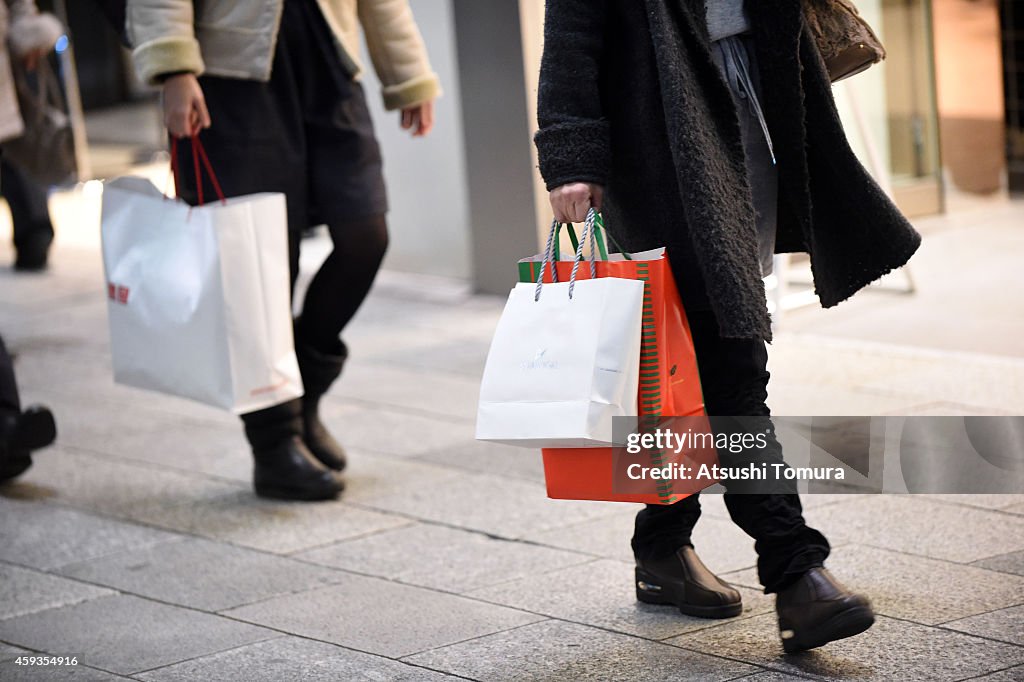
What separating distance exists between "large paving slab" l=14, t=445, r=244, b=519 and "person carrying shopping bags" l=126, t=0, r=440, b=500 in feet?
0.81

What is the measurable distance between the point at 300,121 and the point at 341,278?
0.45 meters

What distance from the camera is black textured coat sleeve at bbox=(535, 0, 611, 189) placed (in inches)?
104

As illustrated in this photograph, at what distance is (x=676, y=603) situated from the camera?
9.92 ft

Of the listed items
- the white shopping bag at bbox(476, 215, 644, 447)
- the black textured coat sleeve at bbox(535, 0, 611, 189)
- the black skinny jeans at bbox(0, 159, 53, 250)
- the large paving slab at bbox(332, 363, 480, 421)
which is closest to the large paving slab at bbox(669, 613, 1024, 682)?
the white shopping bag at bbox(476, 215, 644, 447)

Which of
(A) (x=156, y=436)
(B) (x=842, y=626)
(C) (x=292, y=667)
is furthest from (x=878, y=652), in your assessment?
(A) (x=156, y=436)

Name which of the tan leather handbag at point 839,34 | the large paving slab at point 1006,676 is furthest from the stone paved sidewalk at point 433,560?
the tan leather handbag at point 839,34

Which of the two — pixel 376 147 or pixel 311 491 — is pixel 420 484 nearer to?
pixel 311 491

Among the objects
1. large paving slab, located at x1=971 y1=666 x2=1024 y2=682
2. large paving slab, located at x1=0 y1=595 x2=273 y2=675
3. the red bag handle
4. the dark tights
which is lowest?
large paving slab, located at x1=0 y1=595 x2=273 y2=675

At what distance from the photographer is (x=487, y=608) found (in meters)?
3.14

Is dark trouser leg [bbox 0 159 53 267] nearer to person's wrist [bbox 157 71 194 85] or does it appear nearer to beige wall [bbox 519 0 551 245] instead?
beige wall [bbox 519 0 551 245]

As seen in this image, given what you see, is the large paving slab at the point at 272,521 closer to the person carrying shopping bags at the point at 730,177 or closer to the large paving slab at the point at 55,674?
the large paving slab at the point at 55,674

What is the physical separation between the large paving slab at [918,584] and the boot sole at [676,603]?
20 cm

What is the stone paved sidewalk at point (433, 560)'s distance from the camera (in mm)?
2832

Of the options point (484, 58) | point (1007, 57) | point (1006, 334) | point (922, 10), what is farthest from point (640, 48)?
point (1007, 57)
